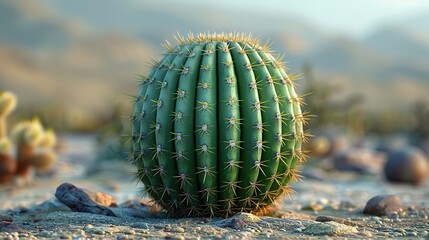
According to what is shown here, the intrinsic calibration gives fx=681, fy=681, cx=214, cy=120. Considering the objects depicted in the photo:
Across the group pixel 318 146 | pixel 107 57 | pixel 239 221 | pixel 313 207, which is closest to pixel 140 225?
pixel 239 221

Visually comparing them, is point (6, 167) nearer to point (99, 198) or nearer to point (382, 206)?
point (99, 198)

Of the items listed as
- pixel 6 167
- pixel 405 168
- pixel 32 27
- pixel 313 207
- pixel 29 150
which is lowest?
pixel 313 207

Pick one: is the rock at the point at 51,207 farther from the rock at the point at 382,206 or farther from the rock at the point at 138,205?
the rock at the point at 382,206

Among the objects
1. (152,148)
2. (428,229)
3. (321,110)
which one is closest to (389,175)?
(321,110)

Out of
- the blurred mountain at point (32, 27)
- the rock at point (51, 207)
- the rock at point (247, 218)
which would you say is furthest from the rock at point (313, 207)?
the blurred mountain at point (32, 27)

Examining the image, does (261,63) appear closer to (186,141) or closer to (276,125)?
(276,125)
